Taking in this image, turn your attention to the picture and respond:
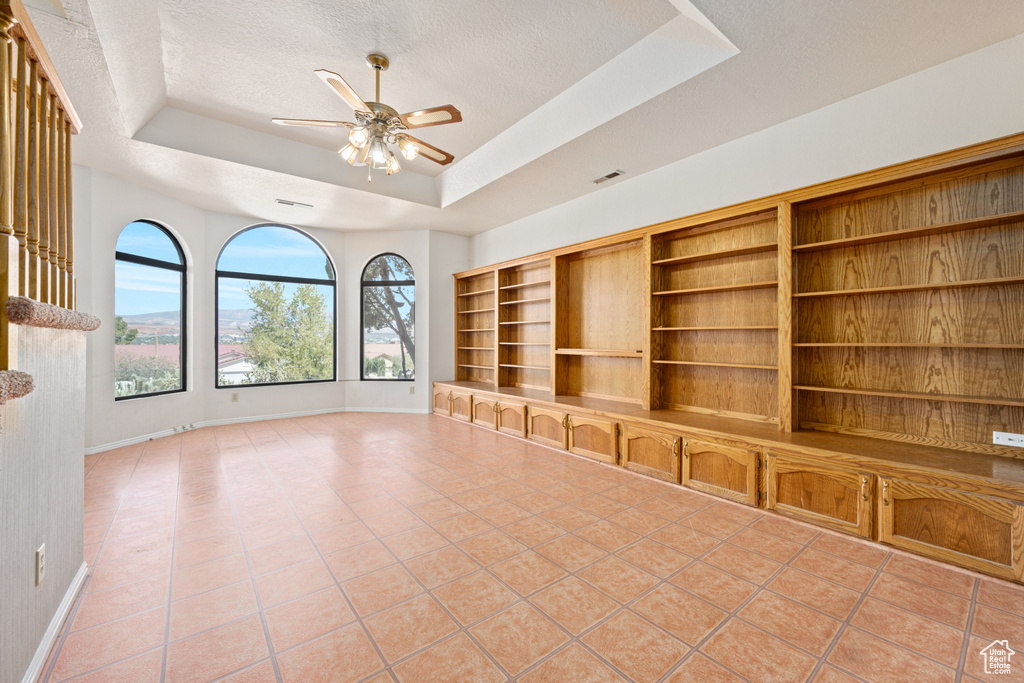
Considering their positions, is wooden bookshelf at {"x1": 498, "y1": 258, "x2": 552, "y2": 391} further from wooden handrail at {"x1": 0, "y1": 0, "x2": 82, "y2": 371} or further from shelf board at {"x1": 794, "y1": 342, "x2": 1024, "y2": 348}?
wooden handrail at {"x1": 0, "y1": 0, "x2": 82, "y2": 371}

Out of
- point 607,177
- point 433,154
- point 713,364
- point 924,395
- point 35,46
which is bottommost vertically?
point 924,395

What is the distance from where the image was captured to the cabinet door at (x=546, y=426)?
4.92 m

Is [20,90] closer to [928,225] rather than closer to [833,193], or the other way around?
[833,193]

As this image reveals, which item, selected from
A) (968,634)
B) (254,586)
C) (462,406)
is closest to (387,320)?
(462,406)

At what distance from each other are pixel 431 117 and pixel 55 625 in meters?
3.48

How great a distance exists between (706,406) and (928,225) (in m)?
2.14

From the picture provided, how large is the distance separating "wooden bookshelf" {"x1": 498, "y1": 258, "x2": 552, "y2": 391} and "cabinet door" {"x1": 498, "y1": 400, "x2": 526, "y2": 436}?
634mm

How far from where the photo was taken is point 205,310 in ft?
20.4

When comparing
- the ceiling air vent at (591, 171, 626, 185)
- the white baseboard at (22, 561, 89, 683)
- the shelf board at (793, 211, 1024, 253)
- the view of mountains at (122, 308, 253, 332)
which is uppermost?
the ceiling air vent at (591, 171, 626, 185)

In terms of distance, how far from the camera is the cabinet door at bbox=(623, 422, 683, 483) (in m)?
3.75

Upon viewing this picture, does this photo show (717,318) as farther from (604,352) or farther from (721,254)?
(604,352)

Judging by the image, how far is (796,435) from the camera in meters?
3.26

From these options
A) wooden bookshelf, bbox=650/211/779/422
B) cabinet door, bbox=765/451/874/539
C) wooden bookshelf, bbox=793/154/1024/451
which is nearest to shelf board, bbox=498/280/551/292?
wooden bookshelf, bbox=650/211/779/422

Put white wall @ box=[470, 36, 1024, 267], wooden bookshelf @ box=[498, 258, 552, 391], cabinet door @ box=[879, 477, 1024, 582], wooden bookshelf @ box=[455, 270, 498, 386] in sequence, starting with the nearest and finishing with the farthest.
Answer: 1. cabinet door @ box=[879, 477, 1024, 582]
2. white wall @ box=[470, 36, 1024, 267]
3. wooden bookshelf @ box=[498, 258, 552, 391]
4. wooden bookshelf @ box=[455, 270, 498, 386]
